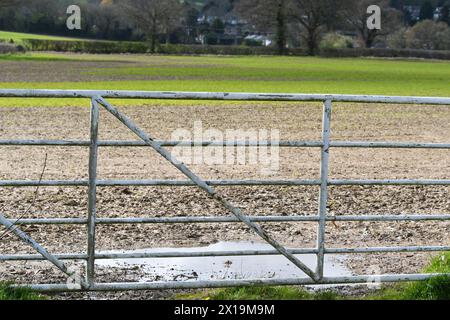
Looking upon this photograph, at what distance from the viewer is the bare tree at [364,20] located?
128 metres

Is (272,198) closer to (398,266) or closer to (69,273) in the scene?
(398,266)

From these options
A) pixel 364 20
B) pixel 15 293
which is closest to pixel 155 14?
pixel 364 20

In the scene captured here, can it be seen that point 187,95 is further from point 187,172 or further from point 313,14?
point 313,14

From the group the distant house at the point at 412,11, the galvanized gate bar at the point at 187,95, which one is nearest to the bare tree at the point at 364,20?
the distant house at the point at 412,11

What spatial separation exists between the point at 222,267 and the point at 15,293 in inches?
89.4

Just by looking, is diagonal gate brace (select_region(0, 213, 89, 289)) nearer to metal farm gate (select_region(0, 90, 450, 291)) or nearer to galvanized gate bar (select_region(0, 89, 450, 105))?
metal farm gate (select_region(0, 90, 450, 291))

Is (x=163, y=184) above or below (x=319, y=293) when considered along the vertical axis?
above

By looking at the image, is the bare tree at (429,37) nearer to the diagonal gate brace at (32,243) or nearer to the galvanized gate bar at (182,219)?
the galvanized gate bar at (182,219)

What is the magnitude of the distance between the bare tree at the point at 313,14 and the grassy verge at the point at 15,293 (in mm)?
105817

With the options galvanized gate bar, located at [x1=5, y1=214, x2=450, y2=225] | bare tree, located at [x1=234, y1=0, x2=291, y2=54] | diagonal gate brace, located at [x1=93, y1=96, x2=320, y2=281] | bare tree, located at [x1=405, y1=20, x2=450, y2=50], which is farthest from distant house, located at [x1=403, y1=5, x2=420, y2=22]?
diagonal gate brace, located at [x1=93, y1=96, x2=320, y2=281]

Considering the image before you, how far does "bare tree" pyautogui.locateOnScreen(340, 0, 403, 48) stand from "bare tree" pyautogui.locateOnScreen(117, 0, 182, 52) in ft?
93.0

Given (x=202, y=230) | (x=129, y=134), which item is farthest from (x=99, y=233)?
(x=129, y=134)

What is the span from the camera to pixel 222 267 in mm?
7824

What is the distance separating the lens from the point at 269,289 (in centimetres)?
667
